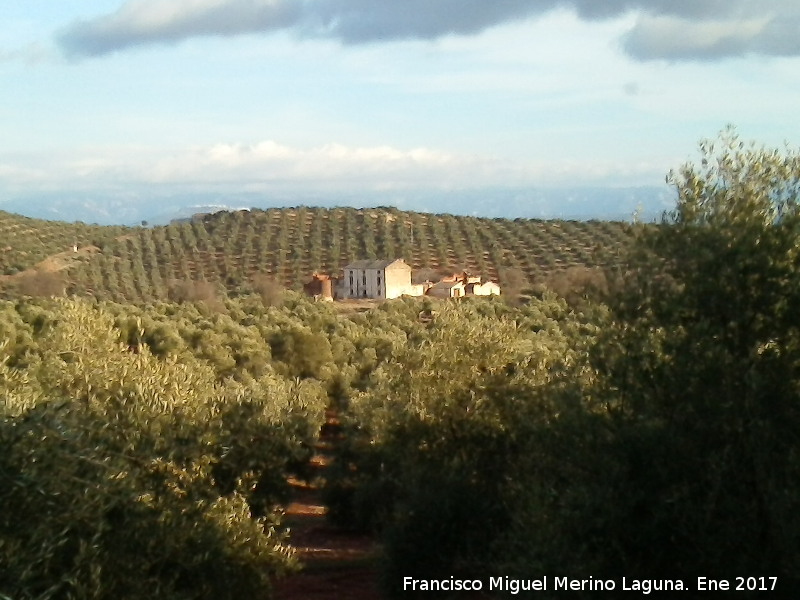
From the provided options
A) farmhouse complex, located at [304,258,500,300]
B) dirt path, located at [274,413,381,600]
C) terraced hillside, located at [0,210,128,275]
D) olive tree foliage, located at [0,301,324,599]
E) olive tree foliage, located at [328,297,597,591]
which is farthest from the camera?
terraced hillside, located at [0,210,128,275]

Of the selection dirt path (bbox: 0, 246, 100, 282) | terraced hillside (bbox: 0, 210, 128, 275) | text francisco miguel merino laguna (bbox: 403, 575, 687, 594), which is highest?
terraced hillside (bbox: 0, 210, 128, 275)

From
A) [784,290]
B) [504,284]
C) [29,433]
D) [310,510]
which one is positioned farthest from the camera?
[504,284]

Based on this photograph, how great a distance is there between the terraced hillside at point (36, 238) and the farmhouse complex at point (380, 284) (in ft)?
68.5

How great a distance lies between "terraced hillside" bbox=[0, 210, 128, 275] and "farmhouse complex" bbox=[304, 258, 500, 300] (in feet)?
68.5

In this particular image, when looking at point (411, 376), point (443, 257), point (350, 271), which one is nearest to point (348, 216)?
point (443, 257)

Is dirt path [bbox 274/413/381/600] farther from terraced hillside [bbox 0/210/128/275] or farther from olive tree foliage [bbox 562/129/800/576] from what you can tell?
terraced hillside [bbox 0/210/128/275]

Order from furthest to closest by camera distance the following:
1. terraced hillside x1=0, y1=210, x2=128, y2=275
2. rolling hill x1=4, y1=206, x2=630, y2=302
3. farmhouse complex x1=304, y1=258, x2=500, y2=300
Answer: rolling hill x1=4, y1=206, x2=630, y2=302, terraced hillside x1=0, y1=210, x2=128, y2=275, farmhouse complex x1=304, y1=258, x2=500, y2=300

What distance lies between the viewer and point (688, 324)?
10859mm

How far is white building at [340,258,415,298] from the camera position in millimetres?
59000

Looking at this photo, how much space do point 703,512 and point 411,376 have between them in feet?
27.6

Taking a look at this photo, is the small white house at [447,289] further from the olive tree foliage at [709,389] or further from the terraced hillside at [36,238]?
the olive tree foliage at [709,389]

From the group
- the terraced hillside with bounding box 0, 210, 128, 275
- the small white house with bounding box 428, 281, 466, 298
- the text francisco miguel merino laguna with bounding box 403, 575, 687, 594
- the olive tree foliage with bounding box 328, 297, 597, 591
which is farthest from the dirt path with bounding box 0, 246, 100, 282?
the text francisco miguel merino laguna with bounding box 403, 575, 687, 594

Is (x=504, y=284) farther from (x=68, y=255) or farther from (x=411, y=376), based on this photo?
(x=411, y=376)

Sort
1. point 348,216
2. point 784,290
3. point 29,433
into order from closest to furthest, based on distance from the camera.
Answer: point 29,433 → point 784,290 → point 348,216
